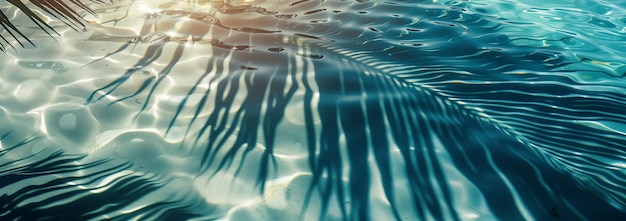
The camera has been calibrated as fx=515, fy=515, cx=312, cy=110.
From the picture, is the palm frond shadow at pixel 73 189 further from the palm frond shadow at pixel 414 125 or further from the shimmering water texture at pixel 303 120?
the palm frond shadow at pixel 414 125

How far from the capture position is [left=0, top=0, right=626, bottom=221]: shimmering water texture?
1.49m

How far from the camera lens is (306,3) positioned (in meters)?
3.32

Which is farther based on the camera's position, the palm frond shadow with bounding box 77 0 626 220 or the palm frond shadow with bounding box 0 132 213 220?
the palm frond shadow with bounding box 77 0 626 220

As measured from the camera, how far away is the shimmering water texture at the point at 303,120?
Answer: 1.49m

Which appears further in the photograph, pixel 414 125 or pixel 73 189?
pixel 414 125

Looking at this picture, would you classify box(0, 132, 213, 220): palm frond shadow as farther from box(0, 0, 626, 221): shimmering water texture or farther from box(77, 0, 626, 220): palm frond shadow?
box(77, 0, 626, 220): palm frond shadow

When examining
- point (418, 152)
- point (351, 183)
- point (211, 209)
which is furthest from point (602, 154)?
point (211, 209)

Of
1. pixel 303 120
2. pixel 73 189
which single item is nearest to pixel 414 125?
pixel 303 120

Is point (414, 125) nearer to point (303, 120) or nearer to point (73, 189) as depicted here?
point (303, 120)

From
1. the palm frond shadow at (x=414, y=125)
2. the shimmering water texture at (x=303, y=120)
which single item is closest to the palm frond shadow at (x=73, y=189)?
the shimmering water texture at (x=303, y=120)

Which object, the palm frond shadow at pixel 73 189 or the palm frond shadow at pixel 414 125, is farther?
the palm frond shadow at pixel 414 125

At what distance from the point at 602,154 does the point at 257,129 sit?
1.20m

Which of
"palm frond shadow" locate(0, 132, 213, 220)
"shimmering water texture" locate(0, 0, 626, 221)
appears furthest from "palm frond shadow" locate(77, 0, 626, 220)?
"palm frond shadow" locate(0, 132, 213, 220)

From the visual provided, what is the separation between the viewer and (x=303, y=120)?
189 centimetres
